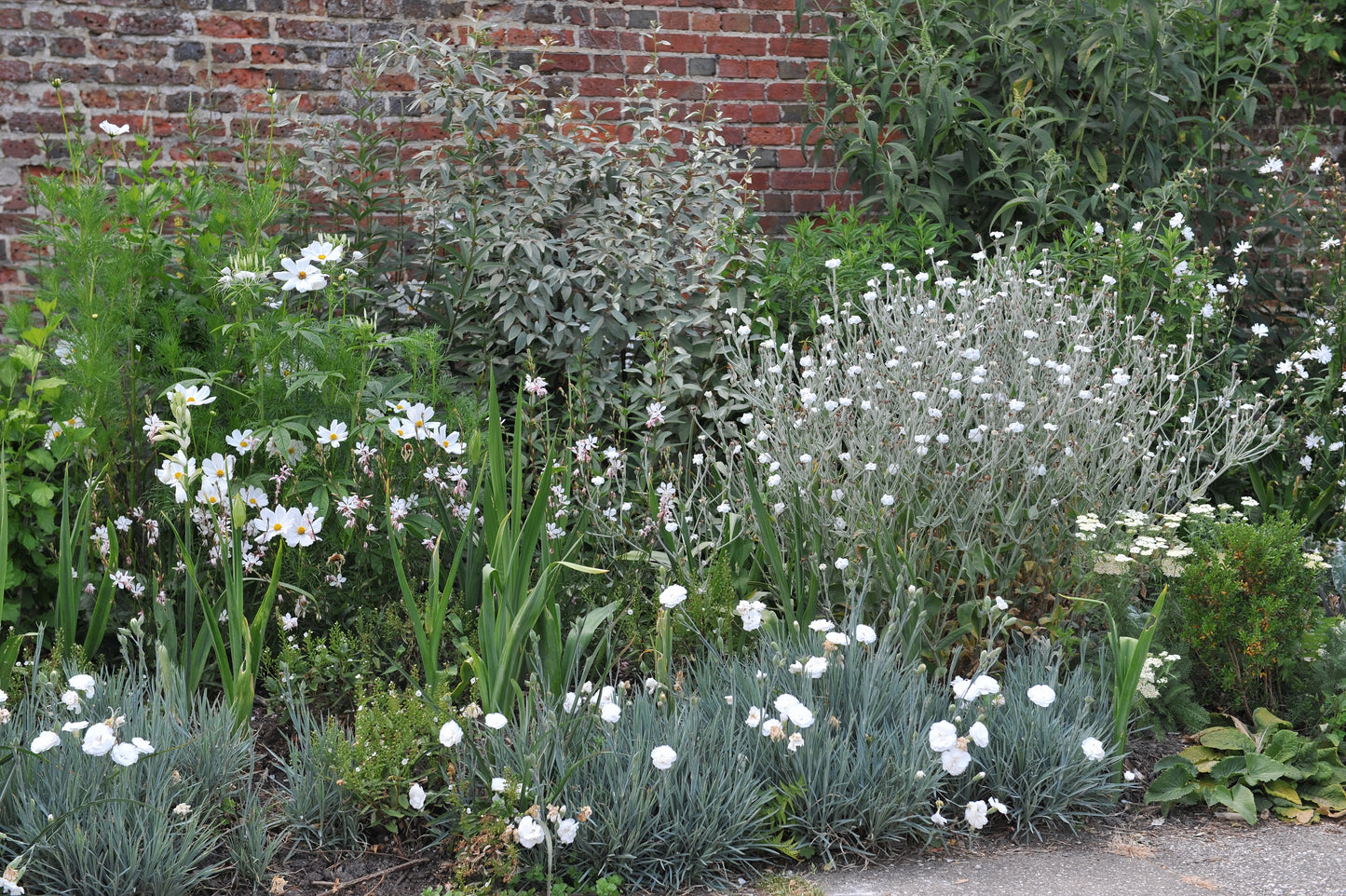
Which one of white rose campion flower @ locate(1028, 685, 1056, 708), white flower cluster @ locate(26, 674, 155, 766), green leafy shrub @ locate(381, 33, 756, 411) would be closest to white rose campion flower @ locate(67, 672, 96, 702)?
white flower cluster @ locate(26, 674, 155, 766)

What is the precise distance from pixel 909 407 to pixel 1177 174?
95.8 inches

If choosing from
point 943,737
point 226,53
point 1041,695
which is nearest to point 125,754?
point 943,737

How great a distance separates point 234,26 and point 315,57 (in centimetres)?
34

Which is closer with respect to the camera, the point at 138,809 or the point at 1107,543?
the point at 138,809

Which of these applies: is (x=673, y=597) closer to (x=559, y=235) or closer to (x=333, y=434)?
(x=333, y=434)

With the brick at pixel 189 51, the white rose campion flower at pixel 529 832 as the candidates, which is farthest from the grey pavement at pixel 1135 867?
the brick at pixel 189 51

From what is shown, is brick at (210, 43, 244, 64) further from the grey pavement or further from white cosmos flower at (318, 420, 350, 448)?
the grey pavement

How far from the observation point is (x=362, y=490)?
3.20 meters

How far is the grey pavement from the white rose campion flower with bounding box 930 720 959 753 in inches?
10.9

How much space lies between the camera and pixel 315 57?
4531mm

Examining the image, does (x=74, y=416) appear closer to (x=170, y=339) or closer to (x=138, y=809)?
(x=170, y=339)

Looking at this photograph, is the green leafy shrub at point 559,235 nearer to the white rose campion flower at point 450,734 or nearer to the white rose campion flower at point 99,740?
the white rose campion flower at point 450,734

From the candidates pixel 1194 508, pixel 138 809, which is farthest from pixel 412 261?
pixel 1194 508

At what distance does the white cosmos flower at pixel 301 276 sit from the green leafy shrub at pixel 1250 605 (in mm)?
2615
